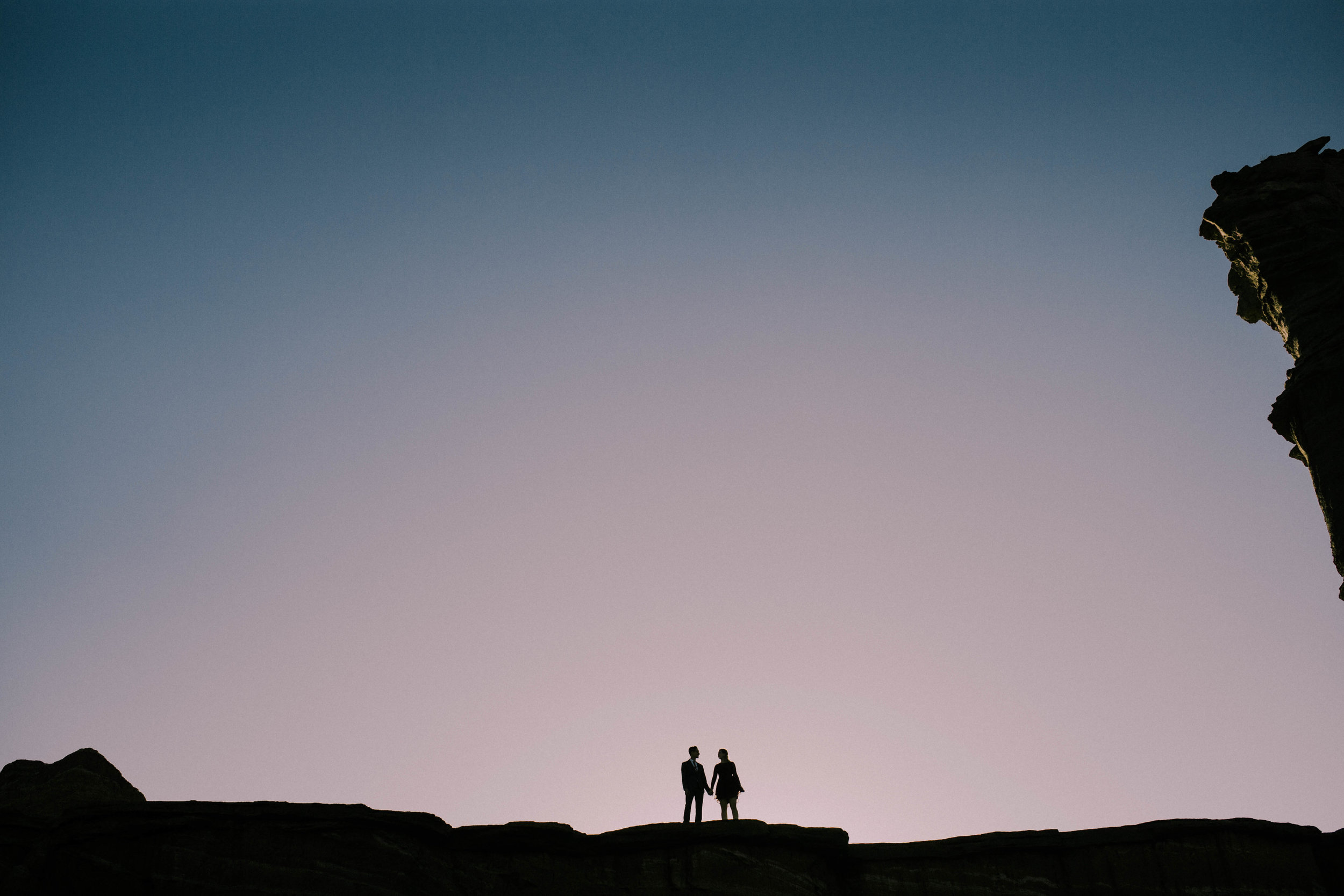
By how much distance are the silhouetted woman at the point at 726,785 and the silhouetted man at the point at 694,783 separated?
0.96 ft

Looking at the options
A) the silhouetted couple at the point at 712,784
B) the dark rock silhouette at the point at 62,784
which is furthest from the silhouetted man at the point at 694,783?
the dark rock silhouette at the point at 62,784

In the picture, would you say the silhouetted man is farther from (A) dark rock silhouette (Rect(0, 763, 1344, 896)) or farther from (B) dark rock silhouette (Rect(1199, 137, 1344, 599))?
(B) dark rock silhouette (Rect(1199, 137, 1344, 599))

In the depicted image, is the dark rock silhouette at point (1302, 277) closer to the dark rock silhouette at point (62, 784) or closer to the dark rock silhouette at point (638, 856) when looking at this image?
the dark rock silhouette at point (638, 856)

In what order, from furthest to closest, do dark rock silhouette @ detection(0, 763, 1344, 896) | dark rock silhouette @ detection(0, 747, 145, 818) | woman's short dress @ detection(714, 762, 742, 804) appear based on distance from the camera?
1. dark rock silhouette @ detection(0, 747, 145, 818)
2. woman's short dress @ detection(714, 762, 742, 804)
3. dark rock silhouette @ detection(0, 763, 1344, 896)

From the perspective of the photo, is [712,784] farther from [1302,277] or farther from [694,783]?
[1302,277]

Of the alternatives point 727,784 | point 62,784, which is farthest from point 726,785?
point 62,784

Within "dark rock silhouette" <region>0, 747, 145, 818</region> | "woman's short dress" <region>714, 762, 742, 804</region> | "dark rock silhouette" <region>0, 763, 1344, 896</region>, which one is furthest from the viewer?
"dark rock silhouette" <region>0, 747, 145, 818</region>

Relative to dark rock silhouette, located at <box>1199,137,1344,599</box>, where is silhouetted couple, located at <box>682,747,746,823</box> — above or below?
below

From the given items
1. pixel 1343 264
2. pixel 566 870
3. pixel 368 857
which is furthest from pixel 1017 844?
pixel 1343 264

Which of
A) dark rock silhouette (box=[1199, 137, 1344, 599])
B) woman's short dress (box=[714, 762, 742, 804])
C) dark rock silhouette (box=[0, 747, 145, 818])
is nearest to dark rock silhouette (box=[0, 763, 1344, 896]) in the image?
woman's short dress (box=[714, 762, 742, 804])

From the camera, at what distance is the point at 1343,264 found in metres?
28.9

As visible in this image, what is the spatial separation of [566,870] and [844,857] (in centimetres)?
610

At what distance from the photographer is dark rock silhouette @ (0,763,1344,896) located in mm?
19203

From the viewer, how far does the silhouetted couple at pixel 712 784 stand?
75.8ft
